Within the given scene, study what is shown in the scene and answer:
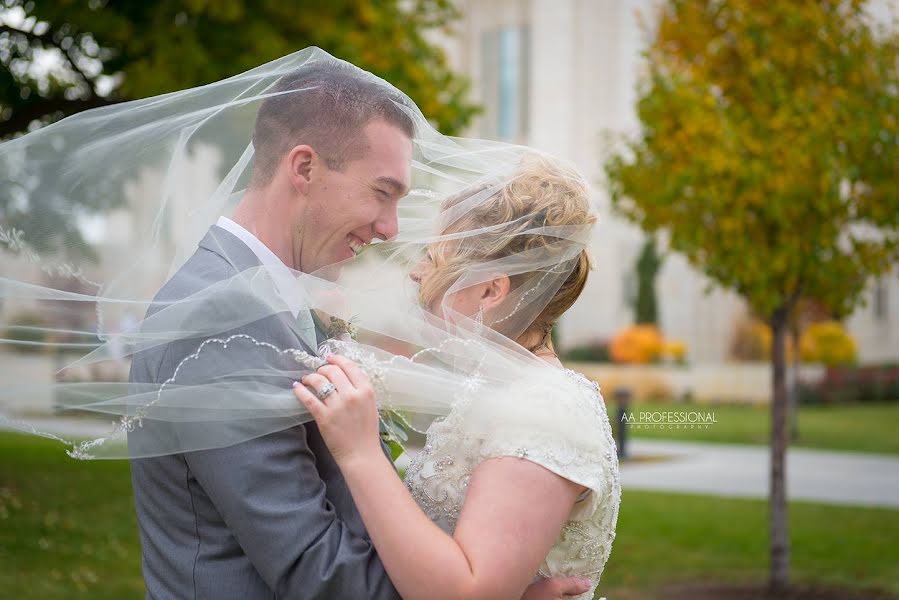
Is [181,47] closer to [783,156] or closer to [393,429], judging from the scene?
[783,156]

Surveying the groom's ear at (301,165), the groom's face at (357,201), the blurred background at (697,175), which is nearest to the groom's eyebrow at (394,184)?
the groom's face at (357,201)

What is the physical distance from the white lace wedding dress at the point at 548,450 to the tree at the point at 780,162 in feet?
19.6

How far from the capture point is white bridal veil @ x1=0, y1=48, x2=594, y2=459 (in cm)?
210

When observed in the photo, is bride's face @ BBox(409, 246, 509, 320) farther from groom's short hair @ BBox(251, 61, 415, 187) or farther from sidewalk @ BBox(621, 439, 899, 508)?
sidewalk @ BBox(621, 439, 899, 508)

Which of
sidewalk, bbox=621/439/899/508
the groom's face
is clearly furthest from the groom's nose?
sidewalk, bbox=621/439/899/508

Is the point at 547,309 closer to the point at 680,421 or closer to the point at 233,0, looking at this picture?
the point at 680,421

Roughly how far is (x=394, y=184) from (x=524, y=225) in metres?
0.36

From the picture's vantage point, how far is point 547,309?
Answer: 8.43ft

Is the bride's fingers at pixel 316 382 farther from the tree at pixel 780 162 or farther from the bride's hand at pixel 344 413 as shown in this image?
the tree at pixel 780 162

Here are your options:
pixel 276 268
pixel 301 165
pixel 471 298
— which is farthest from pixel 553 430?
pixel 301 165

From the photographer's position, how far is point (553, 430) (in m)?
2.17


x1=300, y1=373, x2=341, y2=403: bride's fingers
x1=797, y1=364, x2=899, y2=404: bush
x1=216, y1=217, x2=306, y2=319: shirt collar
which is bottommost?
x1=797, y1=364, x2=899, y2=404: bush

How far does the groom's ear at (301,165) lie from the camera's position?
2252mm

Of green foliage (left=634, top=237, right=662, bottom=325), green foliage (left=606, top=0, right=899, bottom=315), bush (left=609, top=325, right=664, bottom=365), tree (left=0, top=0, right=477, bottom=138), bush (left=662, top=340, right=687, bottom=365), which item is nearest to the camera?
green foliage (left=606, top=0, right=899, bottom=315)
